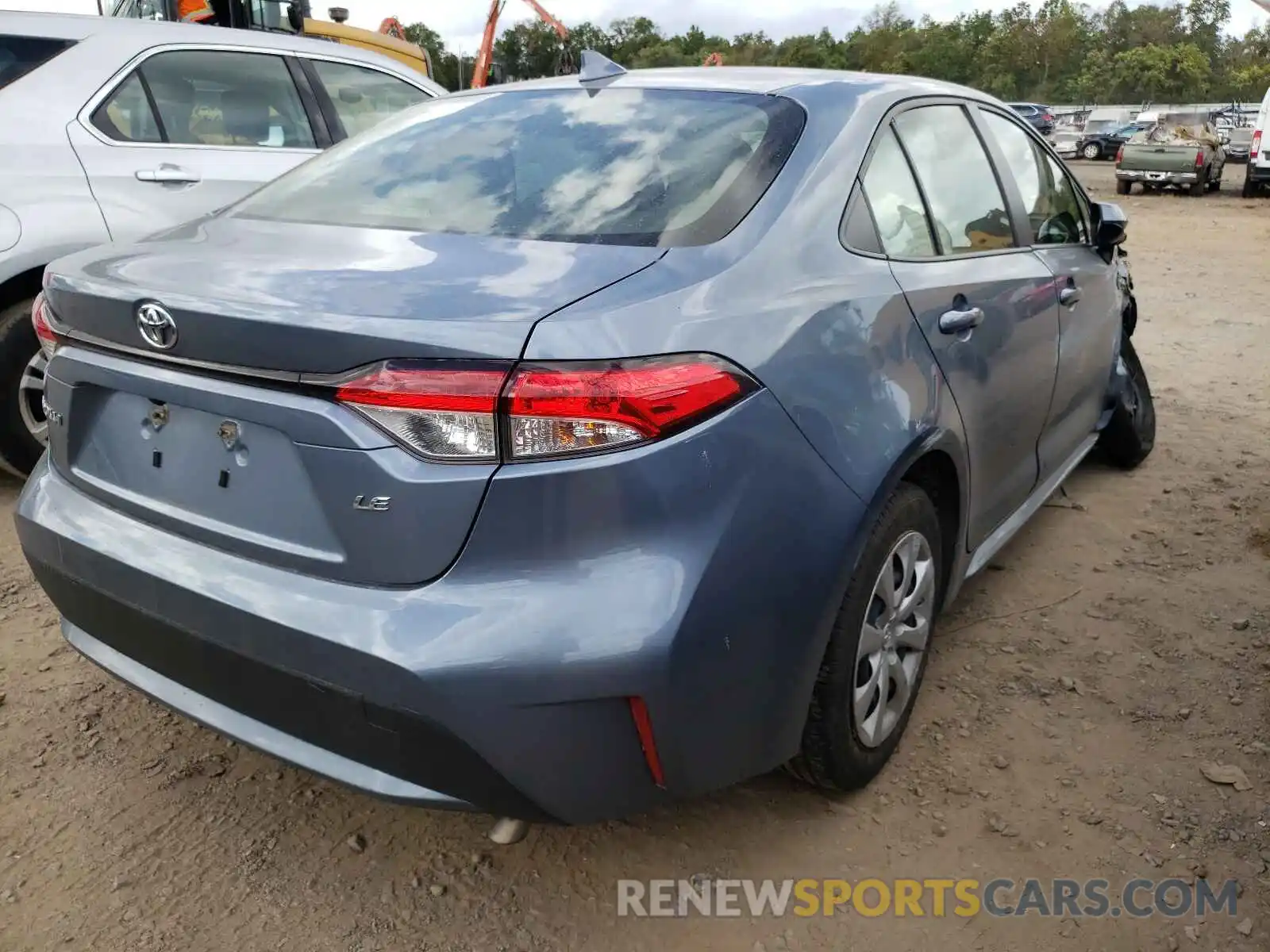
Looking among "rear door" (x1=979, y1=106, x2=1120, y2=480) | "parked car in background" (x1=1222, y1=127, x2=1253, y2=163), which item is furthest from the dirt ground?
"parked car in background" (x1=1222, y1=127, x2=1253, y2=163)

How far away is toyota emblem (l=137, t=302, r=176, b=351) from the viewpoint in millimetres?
1778

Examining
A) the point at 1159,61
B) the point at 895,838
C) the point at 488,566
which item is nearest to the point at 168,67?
the point at 488,566

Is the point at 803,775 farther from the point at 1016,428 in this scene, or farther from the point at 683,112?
the point at 683,112

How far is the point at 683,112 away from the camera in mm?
2342

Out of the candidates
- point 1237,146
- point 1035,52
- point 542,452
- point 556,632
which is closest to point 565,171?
point 542,452

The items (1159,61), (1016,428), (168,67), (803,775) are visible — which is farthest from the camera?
(1159,61)

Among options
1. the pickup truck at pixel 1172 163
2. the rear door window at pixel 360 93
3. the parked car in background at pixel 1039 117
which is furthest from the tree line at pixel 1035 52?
the rear door window at pixel 360 93

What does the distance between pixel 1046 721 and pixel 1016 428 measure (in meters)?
0.80

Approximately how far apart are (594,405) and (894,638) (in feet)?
3.61

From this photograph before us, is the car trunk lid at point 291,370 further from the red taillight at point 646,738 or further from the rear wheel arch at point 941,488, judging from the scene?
the rear wheel arch at point 941,488

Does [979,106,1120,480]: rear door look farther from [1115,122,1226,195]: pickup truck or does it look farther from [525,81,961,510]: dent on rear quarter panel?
[1115,122,1226,195]: pickup truck

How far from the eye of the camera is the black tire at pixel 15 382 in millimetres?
3754

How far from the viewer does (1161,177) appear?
1981 centimetres

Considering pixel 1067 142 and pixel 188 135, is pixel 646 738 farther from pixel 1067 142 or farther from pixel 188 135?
pixel 1067 142
